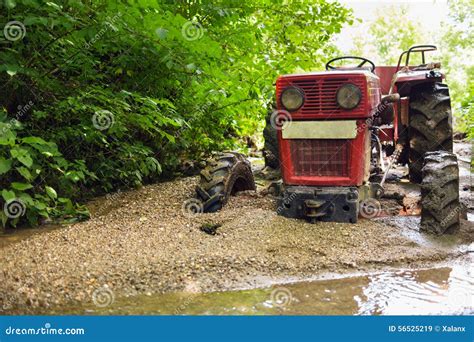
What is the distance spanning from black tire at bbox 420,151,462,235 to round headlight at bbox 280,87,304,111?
128 centimetres

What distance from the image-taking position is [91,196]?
580 cm

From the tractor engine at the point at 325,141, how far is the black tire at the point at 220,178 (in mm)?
633

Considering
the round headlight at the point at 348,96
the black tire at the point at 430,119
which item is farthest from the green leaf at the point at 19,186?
the black tire at the point at 430,119

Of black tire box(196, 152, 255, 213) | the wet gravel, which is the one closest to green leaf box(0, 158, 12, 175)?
the wet gravel

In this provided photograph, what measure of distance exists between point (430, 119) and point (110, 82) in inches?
148

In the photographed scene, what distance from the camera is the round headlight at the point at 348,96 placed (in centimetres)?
451

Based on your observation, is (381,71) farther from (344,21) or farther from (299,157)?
(299,157)

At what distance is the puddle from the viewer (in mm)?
2918

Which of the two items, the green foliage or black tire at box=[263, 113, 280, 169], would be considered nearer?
black tire at box=[263, 113, 280, 169]

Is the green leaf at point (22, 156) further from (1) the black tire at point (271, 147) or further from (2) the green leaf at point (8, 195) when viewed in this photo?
(1) the black tire at point (271, 147)

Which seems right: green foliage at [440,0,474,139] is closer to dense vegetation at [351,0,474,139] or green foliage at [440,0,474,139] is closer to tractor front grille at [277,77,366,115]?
dense vegetation at [351,0,474,139]

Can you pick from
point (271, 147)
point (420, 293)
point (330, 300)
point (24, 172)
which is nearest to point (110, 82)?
point (24, 172)

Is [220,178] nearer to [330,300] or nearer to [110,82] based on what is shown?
[110,82]

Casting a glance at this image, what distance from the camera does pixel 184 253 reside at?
3.81 meters
